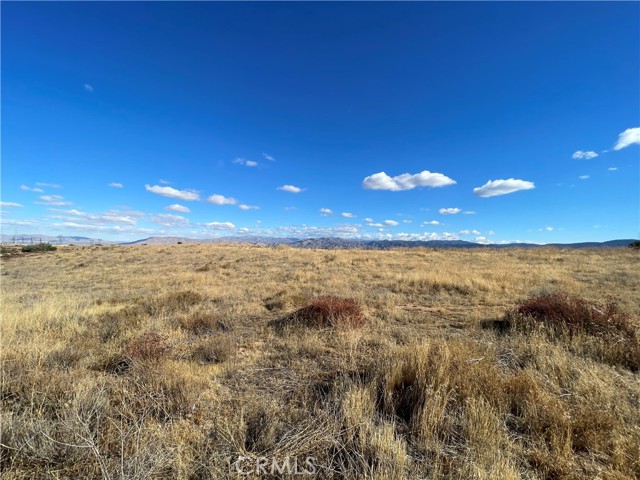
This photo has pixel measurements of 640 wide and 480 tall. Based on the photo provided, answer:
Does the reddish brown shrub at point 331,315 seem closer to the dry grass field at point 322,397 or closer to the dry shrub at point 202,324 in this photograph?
the dry grass field at point 322,397

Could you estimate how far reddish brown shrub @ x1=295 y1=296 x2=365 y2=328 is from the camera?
761cm

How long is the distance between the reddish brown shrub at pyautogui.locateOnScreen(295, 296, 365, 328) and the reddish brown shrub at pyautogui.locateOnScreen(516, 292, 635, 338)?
423 centimetres

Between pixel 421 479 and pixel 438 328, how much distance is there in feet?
18.1

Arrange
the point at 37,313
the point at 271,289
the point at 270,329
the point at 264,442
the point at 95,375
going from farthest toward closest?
the point at 271,289 < the point at 37,313 < the point at 270,329 < the point at 95,375 < the point at 264,442

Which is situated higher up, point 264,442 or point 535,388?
point 535,388

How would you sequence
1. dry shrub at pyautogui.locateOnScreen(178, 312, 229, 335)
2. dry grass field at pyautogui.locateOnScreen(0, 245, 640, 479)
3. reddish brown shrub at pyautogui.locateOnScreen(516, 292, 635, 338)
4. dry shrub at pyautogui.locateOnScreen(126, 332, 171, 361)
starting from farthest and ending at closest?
dry shrub at pyautogui.locateOnScreen(178, 312, 229, 335)
reddish brown shrub at pyautogui.locateOnScreen(516, 292, 635, 338)
dry shrub at pyautogui.locateOnScreen(126, 332, 171, 361)
dry grass field at pyautogui.locateOnScreen(0, 245, 640, 479)

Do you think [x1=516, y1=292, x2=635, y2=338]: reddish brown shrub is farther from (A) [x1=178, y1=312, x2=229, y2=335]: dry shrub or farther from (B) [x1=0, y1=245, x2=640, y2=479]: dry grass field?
(A) [x1=178, y1=312, x2=229, y2=335]: dry shrub

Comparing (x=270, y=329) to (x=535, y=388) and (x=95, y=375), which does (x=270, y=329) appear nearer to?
(x=95, y=375)

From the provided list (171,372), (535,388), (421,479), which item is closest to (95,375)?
(171,372)

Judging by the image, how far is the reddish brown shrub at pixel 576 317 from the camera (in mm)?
6336

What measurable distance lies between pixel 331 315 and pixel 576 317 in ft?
19.2

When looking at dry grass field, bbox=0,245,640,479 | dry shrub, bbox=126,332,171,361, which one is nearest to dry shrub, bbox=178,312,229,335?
dry grass field, bbox=0,245,640,479

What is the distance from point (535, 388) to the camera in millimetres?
3916

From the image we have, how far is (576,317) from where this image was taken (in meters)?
6.91
